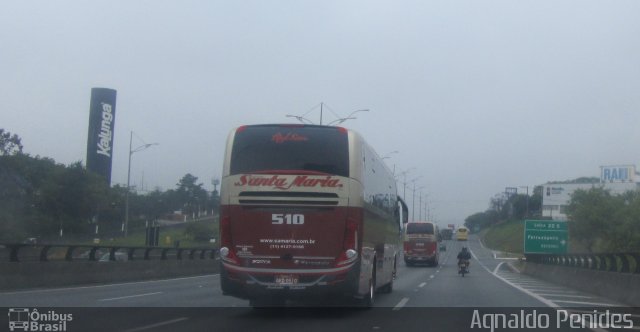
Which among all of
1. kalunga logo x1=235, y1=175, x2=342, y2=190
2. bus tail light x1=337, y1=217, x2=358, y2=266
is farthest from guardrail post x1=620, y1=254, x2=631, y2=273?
kalunga logo x1=235, y1=175, x2=342, y2=190

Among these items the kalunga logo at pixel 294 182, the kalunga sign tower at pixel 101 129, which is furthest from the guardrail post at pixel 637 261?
the kalunga sign tower at pixel 101 129

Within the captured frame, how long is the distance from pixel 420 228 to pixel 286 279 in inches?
1914

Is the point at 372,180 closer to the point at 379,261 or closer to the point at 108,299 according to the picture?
the point at 379,261

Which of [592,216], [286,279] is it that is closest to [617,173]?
[592,216]

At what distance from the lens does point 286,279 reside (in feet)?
54.5

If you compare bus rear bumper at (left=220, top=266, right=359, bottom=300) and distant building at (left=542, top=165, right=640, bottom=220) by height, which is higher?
distant building at (left=542, top=165, right=640, bottom=220)

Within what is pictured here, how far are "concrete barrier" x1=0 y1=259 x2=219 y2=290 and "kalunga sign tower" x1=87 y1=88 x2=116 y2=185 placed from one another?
52.6 m

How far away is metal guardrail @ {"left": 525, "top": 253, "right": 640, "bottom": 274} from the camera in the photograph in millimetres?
24938

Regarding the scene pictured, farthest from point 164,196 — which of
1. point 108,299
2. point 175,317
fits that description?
point 175,317

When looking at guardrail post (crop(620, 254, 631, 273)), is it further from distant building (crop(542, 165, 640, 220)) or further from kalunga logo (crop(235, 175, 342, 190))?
distant building (crop(542, 165, 640, 220))

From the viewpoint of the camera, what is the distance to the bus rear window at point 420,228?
63938 millimetres

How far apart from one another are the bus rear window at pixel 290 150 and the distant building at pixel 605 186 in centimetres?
10918

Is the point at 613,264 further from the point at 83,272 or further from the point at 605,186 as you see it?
the point at 605,186

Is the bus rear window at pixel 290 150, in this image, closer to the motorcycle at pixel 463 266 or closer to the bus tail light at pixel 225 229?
the bus tail light at pixel 225 229
